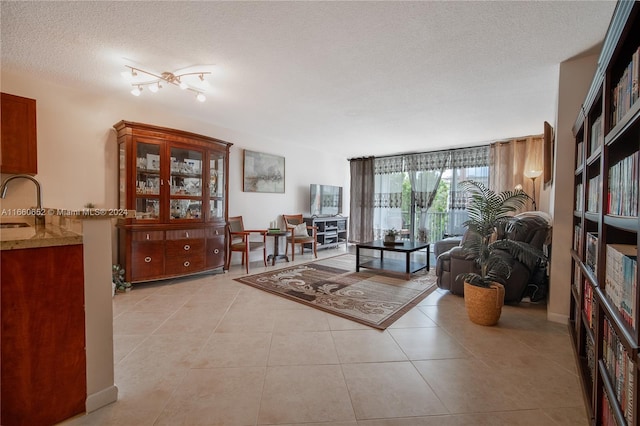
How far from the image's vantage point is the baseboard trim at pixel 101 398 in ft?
4.56

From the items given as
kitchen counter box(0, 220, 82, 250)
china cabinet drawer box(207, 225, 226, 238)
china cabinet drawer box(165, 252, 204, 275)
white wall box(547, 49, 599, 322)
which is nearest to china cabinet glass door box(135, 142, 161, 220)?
china cabinet drawer box(165, 252, 204, 275)

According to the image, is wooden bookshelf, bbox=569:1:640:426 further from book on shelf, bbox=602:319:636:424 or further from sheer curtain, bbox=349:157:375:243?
sheer curtain, bbox=349:157:375:243

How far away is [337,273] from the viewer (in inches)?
163

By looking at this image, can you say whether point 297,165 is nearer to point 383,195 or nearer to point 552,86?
point 383,195

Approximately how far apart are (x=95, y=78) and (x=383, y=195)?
580 centimetres

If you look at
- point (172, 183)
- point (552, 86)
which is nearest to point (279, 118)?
point (172, 183)

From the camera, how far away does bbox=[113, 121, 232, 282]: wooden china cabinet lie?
3.33 m

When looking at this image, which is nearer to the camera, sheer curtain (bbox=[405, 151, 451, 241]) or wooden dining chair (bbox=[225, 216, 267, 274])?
wooden dining chair (bbox=[225, 216, 267, 274])

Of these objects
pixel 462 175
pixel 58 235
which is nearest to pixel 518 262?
pixel 462 175

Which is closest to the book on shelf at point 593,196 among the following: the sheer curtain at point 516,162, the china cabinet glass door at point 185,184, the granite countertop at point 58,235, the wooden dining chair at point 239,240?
the granite countertop at point 58,235

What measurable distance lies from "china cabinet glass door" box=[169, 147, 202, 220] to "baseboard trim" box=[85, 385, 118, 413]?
2526 millimetres

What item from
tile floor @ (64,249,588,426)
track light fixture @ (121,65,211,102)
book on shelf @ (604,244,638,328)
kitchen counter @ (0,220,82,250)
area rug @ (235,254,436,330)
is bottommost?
A: tile floor @ (64,249,588,426)

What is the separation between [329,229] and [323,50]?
4514 millimetres

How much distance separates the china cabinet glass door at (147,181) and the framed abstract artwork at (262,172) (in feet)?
5.23
